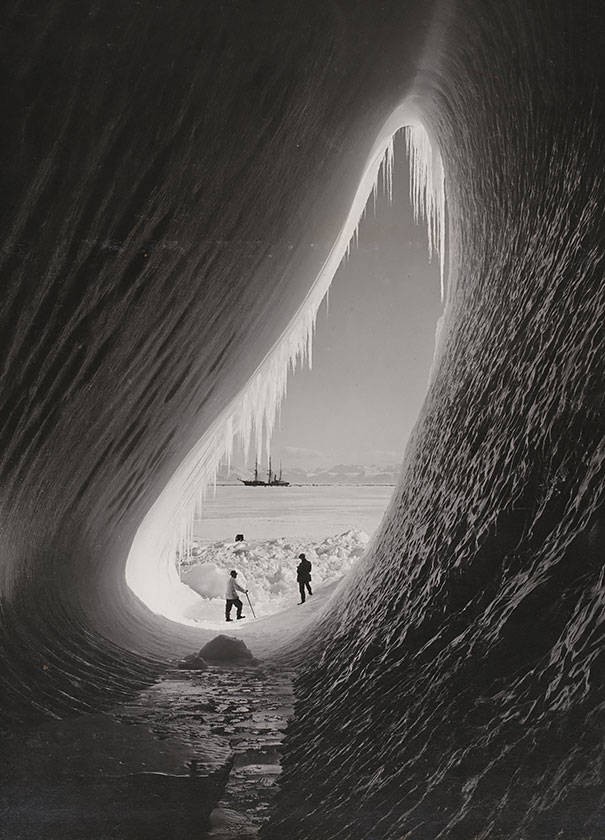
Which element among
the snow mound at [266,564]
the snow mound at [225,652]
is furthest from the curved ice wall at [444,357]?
the snow mound at [266,564]

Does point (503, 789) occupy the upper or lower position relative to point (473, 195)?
lower

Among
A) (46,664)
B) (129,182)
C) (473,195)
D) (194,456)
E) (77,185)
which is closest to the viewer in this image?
(77,185)

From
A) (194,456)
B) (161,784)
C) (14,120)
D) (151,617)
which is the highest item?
(194,456)

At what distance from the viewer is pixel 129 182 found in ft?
10.0

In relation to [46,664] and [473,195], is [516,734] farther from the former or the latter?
[473,195]

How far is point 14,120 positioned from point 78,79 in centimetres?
24

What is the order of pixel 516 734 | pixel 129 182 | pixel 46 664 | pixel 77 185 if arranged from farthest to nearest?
pixel 46 664 → pixel 129 182 → pixel 77 185 → pixel 516 734

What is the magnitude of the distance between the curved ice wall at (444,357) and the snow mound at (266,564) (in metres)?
12.4

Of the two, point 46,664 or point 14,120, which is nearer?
point 14,120

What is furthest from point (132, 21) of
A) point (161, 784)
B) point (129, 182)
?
point (161, 784)

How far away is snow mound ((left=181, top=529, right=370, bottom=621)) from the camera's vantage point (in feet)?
59.6

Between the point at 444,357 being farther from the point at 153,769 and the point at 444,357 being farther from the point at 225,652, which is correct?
the point at 153,769

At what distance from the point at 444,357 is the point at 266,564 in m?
14.2

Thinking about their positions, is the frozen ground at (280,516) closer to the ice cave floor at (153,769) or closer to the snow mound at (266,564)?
the snow mound at (266,564)
